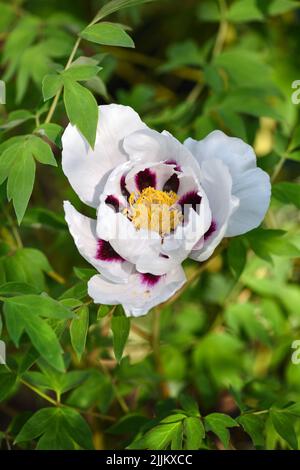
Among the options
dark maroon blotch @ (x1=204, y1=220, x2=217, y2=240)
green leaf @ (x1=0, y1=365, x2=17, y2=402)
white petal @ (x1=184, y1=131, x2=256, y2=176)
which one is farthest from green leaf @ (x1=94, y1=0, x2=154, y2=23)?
green leaf @ (x1=0, y1=365, x2=17, y2=402)

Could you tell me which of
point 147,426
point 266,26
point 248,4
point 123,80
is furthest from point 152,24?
point 147,426

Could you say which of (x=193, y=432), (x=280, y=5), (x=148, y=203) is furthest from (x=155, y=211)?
(x=280, y=5)

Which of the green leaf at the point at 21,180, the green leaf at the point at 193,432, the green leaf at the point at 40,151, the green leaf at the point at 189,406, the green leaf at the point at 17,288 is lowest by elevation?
the green leaf at the point at 189,406

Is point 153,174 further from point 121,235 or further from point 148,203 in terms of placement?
point 121,235

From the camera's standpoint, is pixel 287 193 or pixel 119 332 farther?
pixel 287 193

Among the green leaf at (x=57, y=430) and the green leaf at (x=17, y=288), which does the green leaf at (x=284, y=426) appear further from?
the green leaf at (x=17, y=288)

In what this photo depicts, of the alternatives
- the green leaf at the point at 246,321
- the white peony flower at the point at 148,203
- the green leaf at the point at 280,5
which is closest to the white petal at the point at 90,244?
the white peony flower at the point at 148,203
